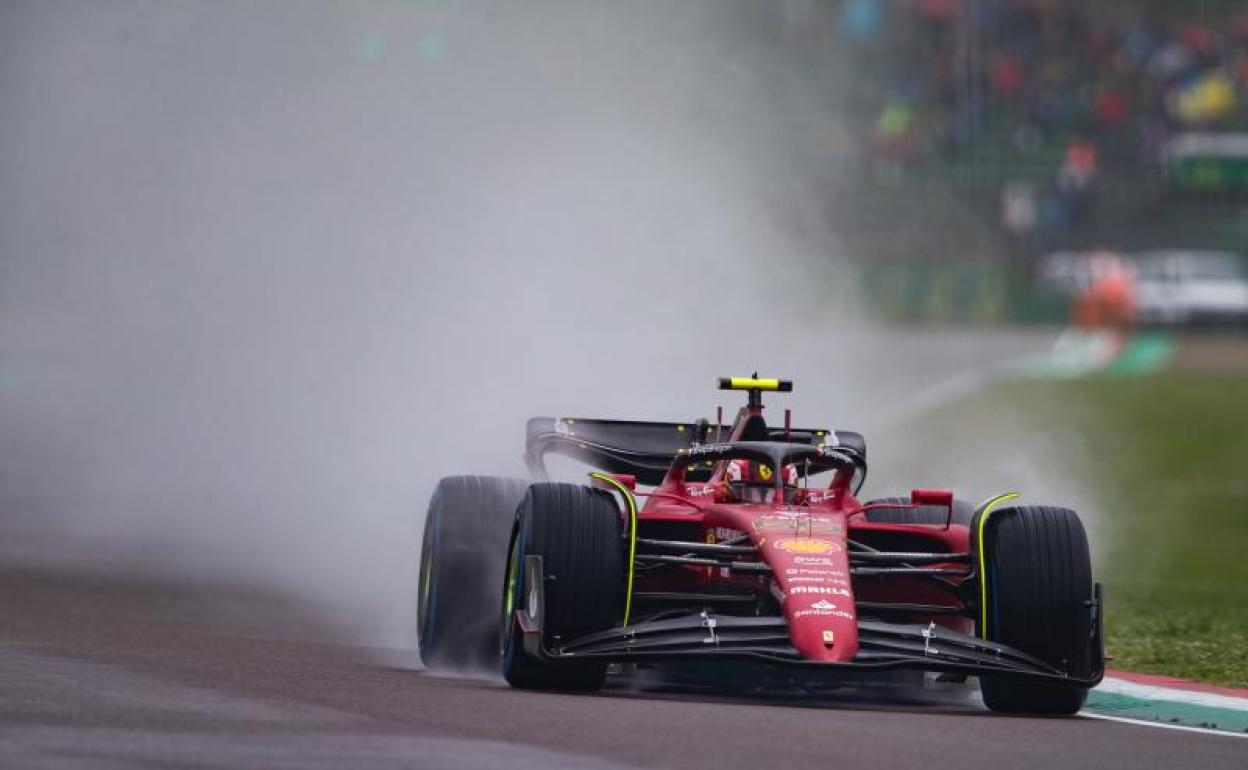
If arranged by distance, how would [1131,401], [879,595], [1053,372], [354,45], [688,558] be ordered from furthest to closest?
[1053,372], [1131,401], [354,45], [879,595], [688,558]

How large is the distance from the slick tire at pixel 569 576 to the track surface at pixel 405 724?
145 millimetres

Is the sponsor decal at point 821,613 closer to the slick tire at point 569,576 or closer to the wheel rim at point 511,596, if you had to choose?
the slick tire at point 569,576

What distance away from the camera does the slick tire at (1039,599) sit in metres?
9.79

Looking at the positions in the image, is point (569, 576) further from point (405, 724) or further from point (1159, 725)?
point (1159, 725)

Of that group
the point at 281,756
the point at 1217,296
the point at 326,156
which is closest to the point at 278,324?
the point at 326,156

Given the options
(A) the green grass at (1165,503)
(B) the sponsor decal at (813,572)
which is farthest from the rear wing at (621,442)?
(B) the sponsor decal at (813,572)

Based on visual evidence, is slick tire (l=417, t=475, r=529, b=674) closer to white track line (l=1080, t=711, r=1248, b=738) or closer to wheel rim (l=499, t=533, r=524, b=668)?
wheel rim (l=499, t=533, r=524, b=668)

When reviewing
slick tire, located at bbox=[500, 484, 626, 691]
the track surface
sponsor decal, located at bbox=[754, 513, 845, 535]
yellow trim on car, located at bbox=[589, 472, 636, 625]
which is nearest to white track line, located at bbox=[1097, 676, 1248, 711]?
the track surface

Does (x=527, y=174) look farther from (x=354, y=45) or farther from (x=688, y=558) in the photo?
(x=688, y=558)

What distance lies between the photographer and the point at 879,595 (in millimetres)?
10750

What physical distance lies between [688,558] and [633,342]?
40.6 ft

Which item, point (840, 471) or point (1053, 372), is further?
point (1053, 372)

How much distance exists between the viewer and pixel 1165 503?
2672 cm

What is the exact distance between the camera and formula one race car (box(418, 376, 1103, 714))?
9.42 meters
